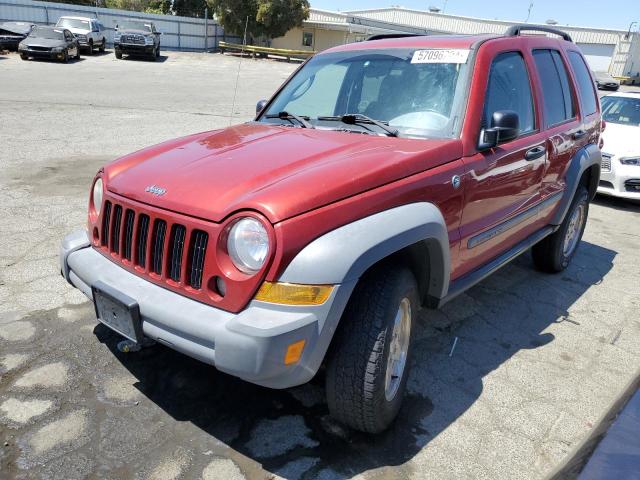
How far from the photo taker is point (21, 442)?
7.99 ft

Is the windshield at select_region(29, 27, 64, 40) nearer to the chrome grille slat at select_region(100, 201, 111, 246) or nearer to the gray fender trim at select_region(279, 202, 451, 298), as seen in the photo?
the chrome grille slat at select_region(100, 201, 111, 246)

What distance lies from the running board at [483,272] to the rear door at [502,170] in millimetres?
40

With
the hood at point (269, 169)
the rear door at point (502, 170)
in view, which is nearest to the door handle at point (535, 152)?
the rear door at point (502, 170)

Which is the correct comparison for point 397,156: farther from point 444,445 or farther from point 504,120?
point 444,445

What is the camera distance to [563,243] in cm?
479

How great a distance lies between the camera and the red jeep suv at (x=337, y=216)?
7.06 feet

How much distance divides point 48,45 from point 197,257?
23.3 m

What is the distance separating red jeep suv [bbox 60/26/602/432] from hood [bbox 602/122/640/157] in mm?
4550

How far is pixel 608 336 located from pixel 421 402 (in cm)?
182

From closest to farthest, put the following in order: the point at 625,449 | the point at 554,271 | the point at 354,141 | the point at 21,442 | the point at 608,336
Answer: the point at 625,449
the point at 21,442
the point at 354,141
the point at 608,336
the point at 554,271

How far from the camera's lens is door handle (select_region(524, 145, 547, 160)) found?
358 centimetres

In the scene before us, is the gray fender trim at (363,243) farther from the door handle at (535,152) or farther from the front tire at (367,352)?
the door handle at (535,152)

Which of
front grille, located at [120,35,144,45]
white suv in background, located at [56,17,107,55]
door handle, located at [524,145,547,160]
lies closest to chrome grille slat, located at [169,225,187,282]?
door handle, located at [524,145,547,160]

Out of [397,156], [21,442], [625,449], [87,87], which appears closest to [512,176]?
[397,156]
